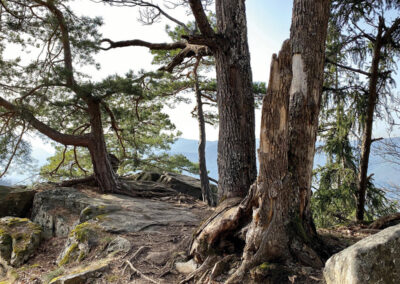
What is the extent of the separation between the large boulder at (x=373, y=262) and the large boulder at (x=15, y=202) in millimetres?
8450

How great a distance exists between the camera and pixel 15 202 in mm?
7938

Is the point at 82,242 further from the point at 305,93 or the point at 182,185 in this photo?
the point at 182,185

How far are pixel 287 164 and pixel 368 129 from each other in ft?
10.5

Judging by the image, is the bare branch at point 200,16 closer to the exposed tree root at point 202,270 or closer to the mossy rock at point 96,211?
the exposed tree root at point 202,270

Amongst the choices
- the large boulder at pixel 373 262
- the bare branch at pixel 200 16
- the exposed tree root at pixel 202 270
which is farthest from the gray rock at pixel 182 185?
the large boulder at pixel 373 262

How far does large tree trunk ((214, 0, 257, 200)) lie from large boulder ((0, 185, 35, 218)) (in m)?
6.54

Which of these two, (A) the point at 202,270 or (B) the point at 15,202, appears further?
(B) the point at 15,202

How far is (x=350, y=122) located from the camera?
5.73 m

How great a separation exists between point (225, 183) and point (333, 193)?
2765 millimetres

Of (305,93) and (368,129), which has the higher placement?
(305,93)

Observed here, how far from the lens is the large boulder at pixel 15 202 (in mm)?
7793

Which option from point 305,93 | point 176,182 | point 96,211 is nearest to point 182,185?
point 176,182

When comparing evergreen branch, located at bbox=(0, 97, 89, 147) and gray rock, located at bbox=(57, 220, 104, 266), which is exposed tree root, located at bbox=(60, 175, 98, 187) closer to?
evergreen branch, located at bbox=(0, 97, 89, 147)

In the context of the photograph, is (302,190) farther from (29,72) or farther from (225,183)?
(29,72)
